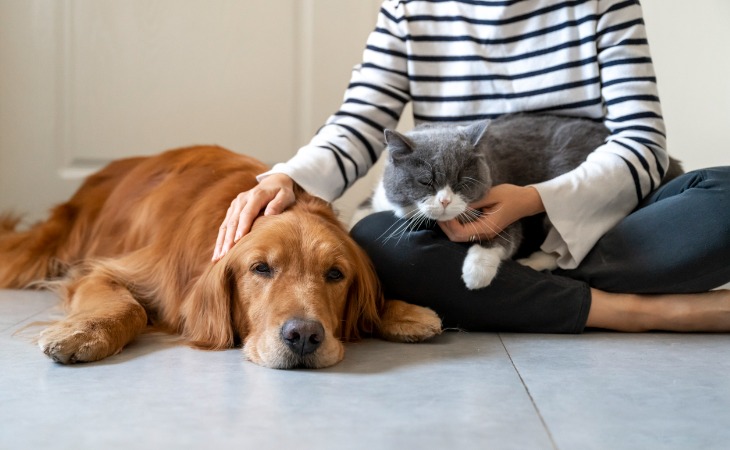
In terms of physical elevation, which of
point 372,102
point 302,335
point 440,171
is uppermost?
point 372,102

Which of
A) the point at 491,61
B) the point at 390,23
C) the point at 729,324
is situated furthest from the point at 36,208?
the point at 729,324

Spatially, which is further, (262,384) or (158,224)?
(158,224)

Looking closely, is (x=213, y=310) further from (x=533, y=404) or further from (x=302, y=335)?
(x=533, y=404)

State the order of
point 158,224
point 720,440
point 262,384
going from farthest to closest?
point 158,224 < point 262,384 < point 720,440

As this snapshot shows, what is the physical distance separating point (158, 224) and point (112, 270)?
0.59 ft

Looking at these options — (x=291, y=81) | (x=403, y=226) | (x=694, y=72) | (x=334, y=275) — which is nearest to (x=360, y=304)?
(x=334, y=275)

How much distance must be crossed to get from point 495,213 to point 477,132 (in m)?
0.21

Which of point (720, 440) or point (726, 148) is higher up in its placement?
point (726, 148)

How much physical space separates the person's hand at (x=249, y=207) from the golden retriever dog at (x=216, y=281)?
0.10ft

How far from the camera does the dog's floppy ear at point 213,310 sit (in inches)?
73.2

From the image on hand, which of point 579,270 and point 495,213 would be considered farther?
point 579,270

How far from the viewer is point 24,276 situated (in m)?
2.61

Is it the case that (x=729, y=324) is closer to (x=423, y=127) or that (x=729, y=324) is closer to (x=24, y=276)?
(x=423, y=127)

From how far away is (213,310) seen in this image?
73.8 inches
